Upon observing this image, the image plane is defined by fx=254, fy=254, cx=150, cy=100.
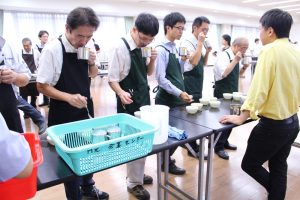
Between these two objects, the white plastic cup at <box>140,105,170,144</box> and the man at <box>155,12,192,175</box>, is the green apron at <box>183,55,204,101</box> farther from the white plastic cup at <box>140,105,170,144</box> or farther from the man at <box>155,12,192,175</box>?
the white plastic cup at <box>140,105,170,144</box>

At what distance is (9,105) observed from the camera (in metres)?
1.46

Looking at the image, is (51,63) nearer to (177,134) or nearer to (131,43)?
(131,43)

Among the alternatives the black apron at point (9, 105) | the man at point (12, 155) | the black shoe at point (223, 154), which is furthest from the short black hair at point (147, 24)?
the black shoe at point (223, 154)

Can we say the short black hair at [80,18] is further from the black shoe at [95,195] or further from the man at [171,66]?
the black shoe at [95,195]

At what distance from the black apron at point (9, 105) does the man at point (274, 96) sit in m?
1.28

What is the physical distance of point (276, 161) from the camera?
1.71m

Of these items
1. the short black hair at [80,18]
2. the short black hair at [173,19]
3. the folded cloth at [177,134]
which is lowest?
the folded cloth at [177,134]


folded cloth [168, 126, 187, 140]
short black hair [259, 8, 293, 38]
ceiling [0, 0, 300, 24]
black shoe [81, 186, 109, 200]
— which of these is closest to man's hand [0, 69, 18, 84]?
folded cloth [168, 126, 187, 140]

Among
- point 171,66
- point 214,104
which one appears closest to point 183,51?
point 171,66

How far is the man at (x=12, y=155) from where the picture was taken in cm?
61

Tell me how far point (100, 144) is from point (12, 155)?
378 mm

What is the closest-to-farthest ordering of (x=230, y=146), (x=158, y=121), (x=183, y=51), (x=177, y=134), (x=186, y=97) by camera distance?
(x=158, y=121) < (x=177, y=134) < (x=186, y=97) < (x=183, y=51) < (x=230, y=146)

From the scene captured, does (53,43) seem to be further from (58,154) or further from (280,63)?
(280,63)

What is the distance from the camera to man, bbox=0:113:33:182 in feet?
2.02
